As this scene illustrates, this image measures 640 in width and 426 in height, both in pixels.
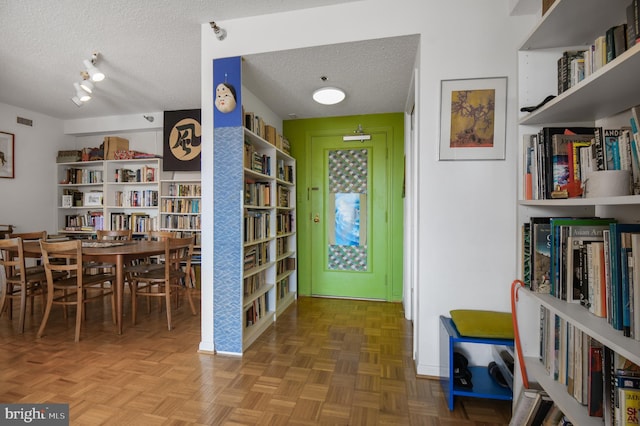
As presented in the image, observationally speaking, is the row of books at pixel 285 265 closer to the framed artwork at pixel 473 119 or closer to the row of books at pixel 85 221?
the framed artwork at pixel 473 119

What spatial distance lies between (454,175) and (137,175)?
4.61 metres

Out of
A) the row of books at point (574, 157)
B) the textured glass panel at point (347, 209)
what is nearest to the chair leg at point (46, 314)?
the textured glass panel at point (347, 209)

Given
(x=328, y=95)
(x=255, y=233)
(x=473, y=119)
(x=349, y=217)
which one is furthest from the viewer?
(x=349, y=217)

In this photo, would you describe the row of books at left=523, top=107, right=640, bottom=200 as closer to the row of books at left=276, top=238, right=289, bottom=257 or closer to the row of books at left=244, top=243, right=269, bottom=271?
the row of books at left=244, top=243, right=269, bottom=271

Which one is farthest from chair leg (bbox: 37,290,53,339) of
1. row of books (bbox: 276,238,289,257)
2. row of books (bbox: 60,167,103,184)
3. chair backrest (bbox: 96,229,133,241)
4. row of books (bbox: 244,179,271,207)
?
row of books (bbox: 60,167,103,184)

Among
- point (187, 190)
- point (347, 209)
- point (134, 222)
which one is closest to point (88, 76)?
point (187, 190)

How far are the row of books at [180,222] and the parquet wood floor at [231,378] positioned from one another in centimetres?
169

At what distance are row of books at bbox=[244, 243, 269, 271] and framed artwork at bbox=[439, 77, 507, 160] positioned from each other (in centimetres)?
178

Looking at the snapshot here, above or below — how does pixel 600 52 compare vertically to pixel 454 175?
above

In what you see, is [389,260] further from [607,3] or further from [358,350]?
[607,3]

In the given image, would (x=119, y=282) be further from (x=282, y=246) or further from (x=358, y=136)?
(x=358, y=136)

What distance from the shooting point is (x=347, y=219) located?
3.81 meters

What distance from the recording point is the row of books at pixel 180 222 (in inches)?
168

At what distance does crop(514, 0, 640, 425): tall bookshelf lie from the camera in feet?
2.79
